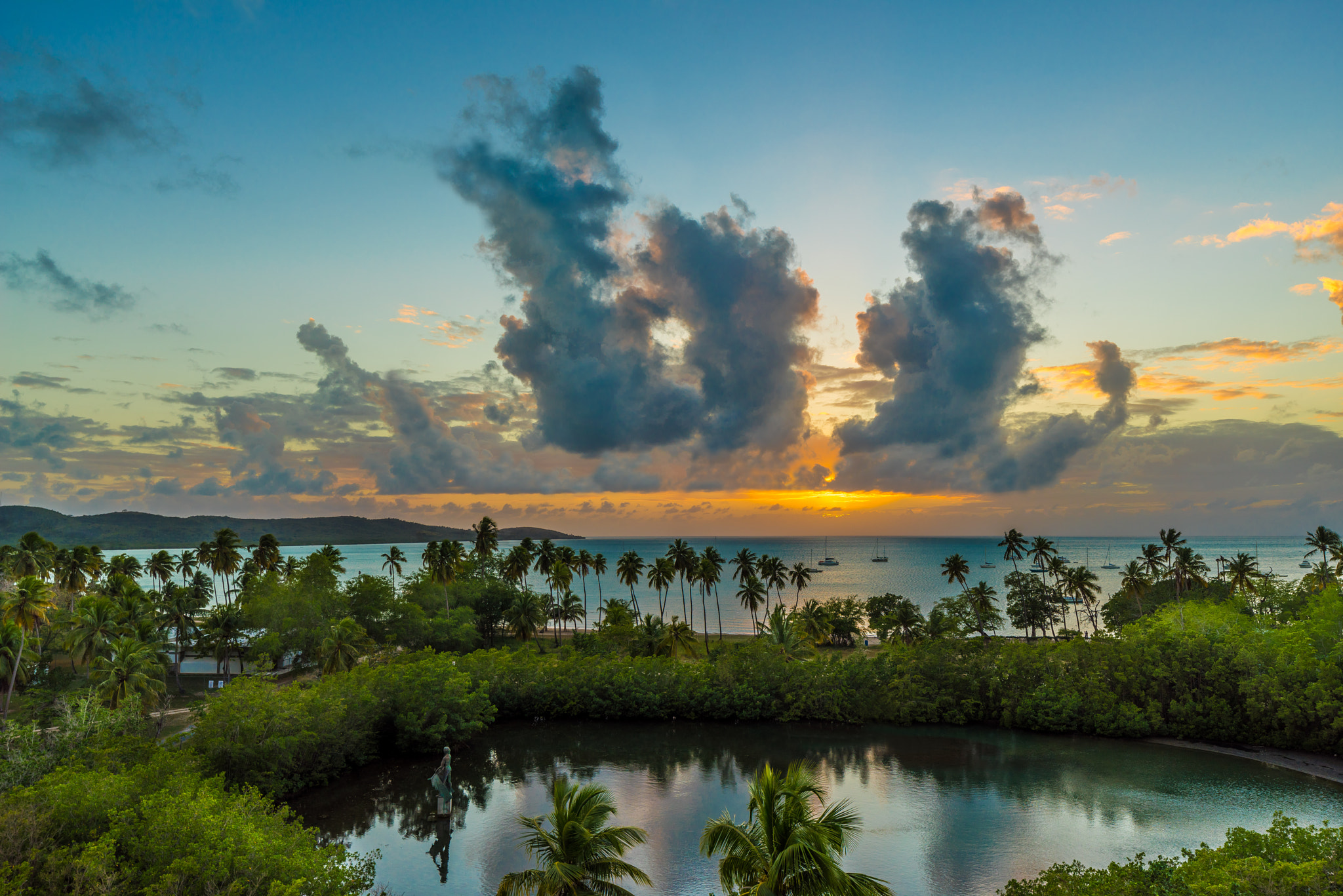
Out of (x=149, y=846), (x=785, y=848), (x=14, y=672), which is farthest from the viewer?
(x=14, y=672)

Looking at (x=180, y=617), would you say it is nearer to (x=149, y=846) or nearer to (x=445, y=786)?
(x=445, y=786)

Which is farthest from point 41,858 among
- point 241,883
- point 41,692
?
point 41,692

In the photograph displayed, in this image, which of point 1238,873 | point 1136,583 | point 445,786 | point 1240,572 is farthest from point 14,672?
point 1240,572

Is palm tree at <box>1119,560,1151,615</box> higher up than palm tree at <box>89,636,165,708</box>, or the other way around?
palm tree at <box>89,636,165,708</box>

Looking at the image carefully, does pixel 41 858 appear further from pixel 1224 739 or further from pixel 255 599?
pixel 1224 739

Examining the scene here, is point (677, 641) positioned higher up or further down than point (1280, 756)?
higher up

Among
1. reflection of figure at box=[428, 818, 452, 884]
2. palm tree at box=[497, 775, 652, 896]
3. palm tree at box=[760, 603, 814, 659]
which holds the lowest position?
reflection of figure at box=[428, 818, 452, 884]

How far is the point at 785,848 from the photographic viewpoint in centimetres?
1326

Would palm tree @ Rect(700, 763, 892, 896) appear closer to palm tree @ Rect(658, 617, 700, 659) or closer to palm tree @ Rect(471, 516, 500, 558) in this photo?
palm tree @ Rect(658, 617, 700, 659)

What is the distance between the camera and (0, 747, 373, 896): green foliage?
14.9 meters

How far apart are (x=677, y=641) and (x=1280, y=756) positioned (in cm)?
4003

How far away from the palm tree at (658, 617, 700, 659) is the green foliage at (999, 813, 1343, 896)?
143 feet

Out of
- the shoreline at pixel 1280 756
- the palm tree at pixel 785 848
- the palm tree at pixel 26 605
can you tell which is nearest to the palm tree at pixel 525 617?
the palm tree at pixel 26 605

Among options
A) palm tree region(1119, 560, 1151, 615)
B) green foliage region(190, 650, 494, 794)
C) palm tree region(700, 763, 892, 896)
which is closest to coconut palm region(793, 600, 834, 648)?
palm tree region(1119, 560, 1151, 615)
